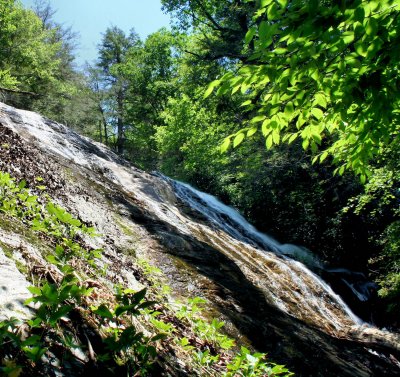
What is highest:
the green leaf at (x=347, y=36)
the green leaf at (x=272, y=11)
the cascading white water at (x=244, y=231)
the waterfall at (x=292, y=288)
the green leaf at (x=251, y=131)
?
the green leaf at (x=347, y=36)

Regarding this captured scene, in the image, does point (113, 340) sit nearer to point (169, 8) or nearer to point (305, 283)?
point (305, 283)

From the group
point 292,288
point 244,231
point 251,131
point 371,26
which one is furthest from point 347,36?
point 244,231

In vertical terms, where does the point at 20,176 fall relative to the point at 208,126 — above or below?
below

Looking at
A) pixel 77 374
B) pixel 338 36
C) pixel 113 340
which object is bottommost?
pixel 77 374

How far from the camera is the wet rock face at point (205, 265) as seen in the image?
4.55 meters

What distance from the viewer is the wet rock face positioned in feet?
14.9

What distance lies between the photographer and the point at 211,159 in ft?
67.9

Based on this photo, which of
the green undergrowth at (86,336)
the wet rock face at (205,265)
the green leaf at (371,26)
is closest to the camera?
the green undergrowth at (86,336)

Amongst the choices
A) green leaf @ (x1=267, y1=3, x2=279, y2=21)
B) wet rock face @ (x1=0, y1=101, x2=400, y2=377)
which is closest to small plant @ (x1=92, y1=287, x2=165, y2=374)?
wet rock face @ (x1=0, y1=101, x2=400, y2=377)

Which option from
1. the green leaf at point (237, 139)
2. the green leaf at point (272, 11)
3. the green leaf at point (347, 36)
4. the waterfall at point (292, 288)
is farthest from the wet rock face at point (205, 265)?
the green leaf at point (347, 36)

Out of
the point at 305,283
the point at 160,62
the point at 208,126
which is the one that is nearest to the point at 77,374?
the point at 305,283

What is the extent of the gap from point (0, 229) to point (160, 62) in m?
32.8

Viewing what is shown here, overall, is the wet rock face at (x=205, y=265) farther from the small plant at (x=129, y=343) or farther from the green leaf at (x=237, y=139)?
the green leaf at (x=237, y=139)

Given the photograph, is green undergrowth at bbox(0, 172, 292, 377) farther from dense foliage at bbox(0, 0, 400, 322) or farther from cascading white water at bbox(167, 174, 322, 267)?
cascading white water at bbox(167, 174, 322, 267)
